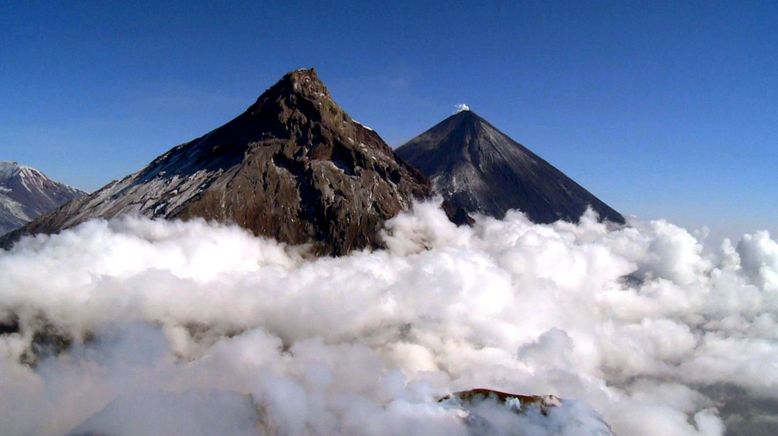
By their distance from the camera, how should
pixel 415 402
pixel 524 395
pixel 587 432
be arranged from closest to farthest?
pixel 587 432, pixel 415 402, pixel 524 395

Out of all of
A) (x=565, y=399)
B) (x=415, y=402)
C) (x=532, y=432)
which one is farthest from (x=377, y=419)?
(x=565, y=399)

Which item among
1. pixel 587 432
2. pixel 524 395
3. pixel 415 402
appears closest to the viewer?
pixel 587 432

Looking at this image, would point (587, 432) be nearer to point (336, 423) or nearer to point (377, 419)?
point (377, 419)

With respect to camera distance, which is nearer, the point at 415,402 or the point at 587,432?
the point at 587,432

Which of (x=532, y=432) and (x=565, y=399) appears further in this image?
(x=565, y=399)

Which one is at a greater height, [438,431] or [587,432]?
[587,432]

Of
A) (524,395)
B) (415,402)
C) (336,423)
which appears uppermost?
(524,395)

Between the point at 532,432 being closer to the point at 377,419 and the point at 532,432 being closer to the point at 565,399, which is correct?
the point at 565,399

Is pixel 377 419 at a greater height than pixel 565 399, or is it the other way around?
pixel 565 399

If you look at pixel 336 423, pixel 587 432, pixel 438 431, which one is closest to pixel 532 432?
pixel 587 432
